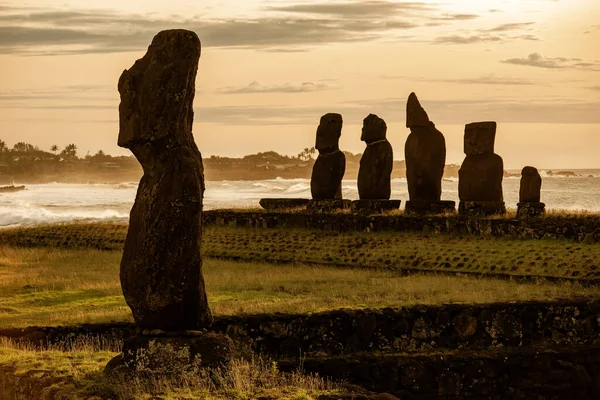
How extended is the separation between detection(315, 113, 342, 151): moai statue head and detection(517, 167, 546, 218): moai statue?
298 inches

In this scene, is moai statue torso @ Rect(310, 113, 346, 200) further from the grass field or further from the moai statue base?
the moai statue base

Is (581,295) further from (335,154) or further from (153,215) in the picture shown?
(335,154)

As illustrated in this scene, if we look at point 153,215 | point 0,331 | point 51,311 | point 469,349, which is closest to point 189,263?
point 153,215

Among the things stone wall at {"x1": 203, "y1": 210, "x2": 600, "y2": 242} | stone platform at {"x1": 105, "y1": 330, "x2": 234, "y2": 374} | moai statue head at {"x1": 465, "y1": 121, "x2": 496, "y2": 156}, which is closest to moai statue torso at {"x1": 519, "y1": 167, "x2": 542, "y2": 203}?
moai statue head at {"x1": 465, "y1": 121, "x2": 496, "y2": 156}

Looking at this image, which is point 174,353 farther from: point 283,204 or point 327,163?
point 283,204

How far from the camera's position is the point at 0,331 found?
724 inches

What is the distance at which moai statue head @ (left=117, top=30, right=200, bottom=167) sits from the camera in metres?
14.2

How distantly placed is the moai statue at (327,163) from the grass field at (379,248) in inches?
121

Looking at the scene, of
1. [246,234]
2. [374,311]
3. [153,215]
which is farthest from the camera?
[246,234]

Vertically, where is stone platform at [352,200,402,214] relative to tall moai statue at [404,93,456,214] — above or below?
below

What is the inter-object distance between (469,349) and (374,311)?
1.99 meters

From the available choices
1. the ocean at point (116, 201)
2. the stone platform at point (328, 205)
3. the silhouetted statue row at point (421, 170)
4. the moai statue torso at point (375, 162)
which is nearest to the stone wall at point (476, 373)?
the silhouetted statue row at point (421, 170)

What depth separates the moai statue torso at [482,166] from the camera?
113 ft

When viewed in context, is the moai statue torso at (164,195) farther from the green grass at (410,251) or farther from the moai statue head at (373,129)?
the moai statue head at (373,129)
